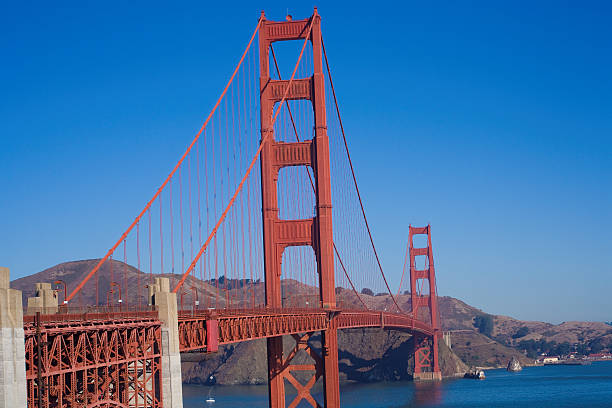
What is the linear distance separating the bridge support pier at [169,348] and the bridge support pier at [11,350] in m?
7.79

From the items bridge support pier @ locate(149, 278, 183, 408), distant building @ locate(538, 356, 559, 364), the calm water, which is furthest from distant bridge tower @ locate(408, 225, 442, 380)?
bridge support pier @ locate(149, 278, 183, 408)

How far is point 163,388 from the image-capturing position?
88.2 ft

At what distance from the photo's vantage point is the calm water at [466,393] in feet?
279

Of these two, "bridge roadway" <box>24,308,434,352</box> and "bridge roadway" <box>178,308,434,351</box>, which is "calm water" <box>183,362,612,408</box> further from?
"bridge roadway" <box>24,308,434,352</box>

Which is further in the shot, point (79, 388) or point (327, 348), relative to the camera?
point (327, 348)

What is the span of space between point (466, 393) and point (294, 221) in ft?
183

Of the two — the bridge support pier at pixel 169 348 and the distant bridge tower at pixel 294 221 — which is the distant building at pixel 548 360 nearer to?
the distant bridge tower at pixel 294 221

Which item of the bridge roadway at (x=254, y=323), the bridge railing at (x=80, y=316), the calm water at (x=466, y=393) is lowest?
the calm water at (x=466, y=393)

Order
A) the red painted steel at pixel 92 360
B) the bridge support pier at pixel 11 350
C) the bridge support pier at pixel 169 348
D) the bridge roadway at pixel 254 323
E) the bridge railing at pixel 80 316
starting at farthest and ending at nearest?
the bridge roadway at pixel 254 323 → the bridge support pier at pixel 169 348 → the bridge railing at pixel 80 316 → the red painted steel at pixel 92 360 → the bridge support pier at pixel 11 350

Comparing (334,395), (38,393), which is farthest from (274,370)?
(38,393)

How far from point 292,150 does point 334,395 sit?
13.3 metres

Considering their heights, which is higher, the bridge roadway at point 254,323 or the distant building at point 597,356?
the bridge roadway at point 254,323

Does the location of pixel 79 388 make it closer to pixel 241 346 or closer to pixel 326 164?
pixel 326 164

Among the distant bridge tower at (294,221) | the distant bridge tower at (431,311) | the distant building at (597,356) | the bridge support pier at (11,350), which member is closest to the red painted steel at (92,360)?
the bridge support pier at (11,350)
